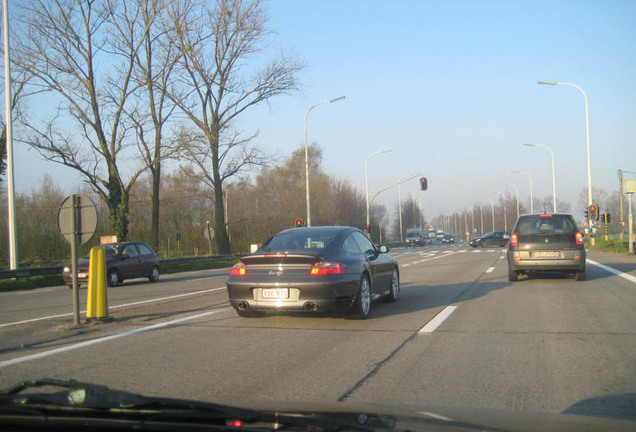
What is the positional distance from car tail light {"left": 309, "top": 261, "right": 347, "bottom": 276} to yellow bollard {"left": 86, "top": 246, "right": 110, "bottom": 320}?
338 cm

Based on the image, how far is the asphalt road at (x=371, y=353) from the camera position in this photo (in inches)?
188

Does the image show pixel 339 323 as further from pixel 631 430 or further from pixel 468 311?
pixel 631 430

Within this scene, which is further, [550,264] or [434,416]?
[550,264]

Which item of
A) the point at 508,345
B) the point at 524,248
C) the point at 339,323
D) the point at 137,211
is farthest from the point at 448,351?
the point at 137,211

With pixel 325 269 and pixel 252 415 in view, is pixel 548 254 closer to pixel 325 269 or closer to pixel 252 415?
pixel 325 269

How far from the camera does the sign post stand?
862 centimetres

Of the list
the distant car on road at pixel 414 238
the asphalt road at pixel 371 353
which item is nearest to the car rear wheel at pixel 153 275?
the asphalt road at pixel 371 353

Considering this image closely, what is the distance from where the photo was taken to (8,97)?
67.9 feet

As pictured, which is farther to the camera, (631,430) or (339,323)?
(339,323)

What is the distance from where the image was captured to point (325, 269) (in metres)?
7.97

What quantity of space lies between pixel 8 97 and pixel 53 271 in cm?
689

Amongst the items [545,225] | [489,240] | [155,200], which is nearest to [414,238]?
[489,240]

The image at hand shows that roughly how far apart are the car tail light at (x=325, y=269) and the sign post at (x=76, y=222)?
3474 millimetres

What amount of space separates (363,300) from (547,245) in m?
7.08
